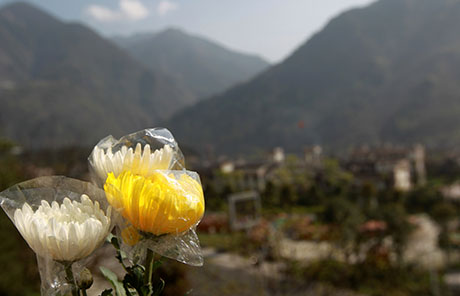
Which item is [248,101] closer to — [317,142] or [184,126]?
[184,126]

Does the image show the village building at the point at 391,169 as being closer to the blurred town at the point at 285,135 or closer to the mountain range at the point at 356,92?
the blurred town at the point at 285,135

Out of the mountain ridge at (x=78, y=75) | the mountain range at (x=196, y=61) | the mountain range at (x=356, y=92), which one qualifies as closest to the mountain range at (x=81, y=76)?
the mountain ridge at (x=78, y=75)

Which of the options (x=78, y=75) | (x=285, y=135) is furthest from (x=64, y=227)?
(x=78, y=75)

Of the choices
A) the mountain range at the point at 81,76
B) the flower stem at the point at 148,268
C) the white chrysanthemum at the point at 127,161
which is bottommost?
the flower stem at the point at 148,268

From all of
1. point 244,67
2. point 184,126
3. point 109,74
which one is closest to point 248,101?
point 184,126

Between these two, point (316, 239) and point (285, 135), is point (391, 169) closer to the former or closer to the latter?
point (316, 239)
